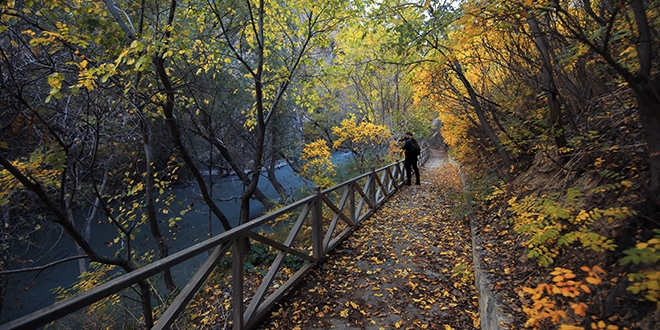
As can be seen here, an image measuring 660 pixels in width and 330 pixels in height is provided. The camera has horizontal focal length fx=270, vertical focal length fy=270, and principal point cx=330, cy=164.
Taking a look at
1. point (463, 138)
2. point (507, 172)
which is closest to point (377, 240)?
point (507, 172)

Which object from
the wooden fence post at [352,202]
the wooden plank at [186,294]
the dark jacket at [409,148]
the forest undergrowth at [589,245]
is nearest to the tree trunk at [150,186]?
the wooden plank at [186,294]

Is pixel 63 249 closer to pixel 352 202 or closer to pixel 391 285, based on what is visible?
pixel 352 202

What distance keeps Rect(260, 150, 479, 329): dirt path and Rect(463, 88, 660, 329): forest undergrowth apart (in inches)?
19.6

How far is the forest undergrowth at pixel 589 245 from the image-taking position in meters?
1.69

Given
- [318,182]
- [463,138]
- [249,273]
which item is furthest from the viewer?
[463,138]

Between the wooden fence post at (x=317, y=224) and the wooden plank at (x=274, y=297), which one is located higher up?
the wooden fence post at (x=317, y=224)

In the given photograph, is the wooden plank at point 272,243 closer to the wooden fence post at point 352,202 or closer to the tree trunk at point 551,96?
the wooden fence post at point 352,202

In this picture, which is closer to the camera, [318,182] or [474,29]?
[474,29]

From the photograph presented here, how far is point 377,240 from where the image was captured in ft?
16.5

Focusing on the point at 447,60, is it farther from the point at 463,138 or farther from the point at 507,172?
the point at 463,138

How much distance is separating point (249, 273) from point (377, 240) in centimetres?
231

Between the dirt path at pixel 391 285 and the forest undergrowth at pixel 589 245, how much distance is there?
50 cm

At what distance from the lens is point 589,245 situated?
7.01 ft

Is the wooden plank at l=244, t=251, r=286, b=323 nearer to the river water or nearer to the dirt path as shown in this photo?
the dirt path
